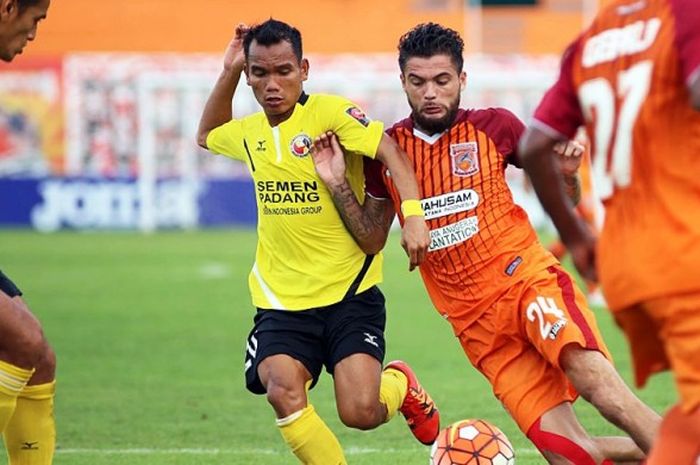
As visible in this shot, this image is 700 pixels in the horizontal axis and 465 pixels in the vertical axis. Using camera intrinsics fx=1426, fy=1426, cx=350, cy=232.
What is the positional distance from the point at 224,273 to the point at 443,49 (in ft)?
41.2

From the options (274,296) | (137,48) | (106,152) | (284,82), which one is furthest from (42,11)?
(137,48)

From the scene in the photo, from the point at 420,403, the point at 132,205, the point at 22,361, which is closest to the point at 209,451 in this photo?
the point at 420,403

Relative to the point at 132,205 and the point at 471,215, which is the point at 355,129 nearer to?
the point at 471,215

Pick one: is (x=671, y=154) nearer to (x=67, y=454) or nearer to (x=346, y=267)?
(x=346, y=267)

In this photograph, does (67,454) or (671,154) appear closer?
(671,154)

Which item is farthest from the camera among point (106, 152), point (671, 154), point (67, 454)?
point (106, 152)

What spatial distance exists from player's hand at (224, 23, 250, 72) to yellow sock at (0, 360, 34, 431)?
1916mm

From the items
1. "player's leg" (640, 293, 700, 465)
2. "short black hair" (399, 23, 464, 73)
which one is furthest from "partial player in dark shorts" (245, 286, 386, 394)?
"player's leg" (640, 293, 700, 465)

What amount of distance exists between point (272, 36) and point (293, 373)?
5.12ft

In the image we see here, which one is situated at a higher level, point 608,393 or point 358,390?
point 608,393

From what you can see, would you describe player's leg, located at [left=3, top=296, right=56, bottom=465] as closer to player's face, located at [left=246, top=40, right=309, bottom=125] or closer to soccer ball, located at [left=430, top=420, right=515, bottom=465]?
player's face, located at [left=246, top=40, right=309, bottom=125]

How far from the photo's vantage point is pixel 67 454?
7.77 meters

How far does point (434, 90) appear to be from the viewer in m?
6.39

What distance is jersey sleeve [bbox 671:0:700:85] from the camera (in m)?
4.10
